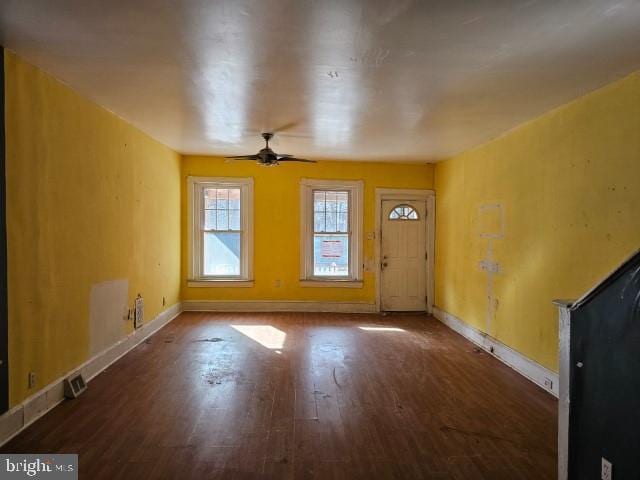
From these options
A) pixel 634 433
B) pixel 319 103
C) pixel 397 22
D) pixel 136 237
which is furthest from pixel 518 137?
pixel 136 237

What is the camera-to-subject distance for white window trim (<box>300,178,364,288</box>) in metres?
7.05

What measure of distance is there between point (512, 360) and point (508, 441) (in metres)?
1.74

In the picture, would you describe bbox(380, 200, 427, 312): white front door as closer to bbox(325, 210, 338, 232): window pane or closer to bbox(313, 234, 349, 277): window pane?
bbox(313, 234, 349, 277): window pane

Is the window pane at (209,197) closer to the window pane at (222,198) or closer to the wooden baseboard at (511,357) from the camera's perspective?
the window pane at (222,198)

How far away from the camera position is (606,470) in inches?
74.4

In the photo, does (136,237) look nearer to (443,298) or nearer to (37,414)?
(37,414)

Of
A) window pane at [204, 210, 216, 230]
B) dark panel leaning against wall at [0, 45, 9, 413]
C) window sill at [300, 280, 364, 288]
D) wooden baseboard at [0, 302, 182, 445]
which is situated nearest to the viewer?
dark panel leaning against wall at [0, 45, 9, 413]

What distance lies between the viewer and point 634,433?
1.74 metres

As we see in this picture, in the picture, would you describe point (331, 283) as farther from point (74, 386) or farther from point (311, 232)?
point (74, 386)

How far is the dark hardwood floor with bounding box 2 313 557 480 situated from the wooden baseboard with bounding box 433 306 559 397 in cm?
12

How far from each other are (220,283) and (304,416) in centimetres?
416

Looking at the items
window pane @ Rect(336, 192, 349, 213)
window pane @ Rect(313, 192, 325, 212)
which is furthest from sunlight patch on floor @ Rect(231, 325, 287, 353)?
window pane @ Rect(336, 192, 349, 213)

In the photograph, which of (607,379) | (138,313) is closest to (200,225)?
(138,313)

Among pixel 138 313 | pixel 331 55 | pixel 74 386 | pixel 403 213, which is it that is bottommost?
pixel 74 386
